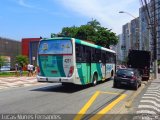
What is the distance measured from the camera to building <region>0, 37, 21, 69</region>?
105 metres

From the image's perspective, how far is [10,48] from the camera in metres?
110

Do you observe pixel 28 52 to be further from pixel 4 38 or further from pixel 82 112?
pixel 82 112

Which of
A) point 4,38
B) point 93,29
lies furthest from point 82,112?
point 4,38

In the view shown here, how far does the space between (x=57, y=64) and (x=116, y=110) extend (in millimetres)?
7620

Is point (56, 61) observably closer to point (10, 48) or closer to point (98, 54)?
point (98, 54)

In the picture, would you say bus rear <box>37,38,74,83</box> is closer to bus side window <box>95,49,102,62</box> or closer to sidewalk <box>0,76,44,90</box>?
sidewalk <box>0,76,44,90</box>

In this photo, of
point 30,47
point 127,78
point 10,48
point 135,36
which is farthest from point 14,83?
point 10,48

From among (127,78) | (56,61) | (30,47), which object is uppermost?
(30,47)

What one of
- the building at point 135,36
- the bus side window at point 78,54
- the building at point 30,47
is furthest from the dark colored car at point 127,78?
the building at point 30,47

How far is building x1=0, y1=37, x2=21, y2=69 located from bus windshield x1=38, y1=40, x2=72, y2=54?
3273 inches

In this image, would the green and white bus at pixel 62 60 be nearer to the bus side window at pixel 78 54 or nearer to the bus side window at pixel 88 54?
the bus side window at pixel 78 54

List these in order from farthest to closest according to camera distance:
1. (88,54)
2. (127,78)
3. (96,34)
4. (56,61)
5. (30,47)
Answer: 1. (30,47)
2. (96,34)
3. (127,78)
4. (88,54)
5. (56,61)

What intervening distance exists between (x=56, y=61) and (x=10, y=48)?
9150 centimetres

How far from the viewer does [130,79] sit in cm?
2558
